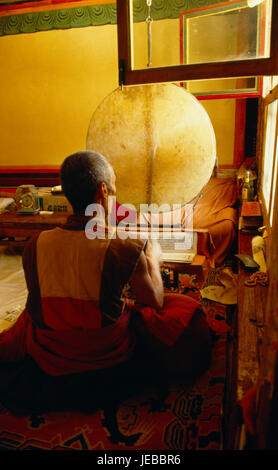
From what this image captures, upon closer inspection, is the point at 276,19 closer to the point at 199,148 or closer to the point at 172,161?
the point at 199,148

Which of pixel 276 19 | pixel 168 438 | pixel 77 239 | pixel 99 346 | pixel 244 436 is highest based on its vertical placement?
pixel 276 19

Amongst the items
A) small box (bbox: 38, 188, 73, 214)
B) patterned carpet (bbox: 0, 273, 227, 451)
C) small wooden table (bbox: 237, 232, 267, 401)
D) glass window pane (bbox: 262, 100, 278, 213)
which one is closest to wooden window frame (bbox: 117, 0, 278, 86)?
small wooden table (bbox: 237, 232, 267, 401)

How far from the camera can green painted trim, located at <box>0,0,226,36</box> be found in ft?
15.8

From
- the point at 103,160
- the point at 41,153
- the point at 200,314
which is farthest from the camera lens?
the point at 41,153

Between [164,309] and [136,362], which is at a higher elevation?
[164,309]

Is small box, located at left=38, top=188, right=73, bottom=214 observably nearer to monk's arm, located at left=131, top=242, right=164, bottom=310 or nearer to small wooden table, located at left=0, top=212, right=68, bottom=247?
small wooden table, located at left=0, top=212, right=68, bottom=247

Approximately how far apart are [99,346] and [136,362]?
258mm

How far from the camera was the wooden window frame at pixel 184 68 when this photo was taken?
1322 mm

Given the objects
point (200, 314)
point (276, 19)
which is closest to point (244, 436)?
point (200, 314)

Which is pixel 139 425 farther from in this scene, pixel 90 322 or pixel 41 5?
pixel 41 5

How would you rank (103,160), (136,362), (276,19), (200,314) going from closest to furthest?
(276,19) < (103,160) < (136,362) < (200,314)

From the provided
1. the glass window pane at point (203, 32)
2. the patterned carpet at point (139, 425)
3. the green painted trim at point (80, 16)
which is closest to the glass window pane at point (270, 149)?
the glass window pane at point (203, 32)

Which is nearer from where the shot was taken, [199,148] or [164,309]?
[199,148]

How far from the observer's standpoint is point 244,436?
3.43ft
